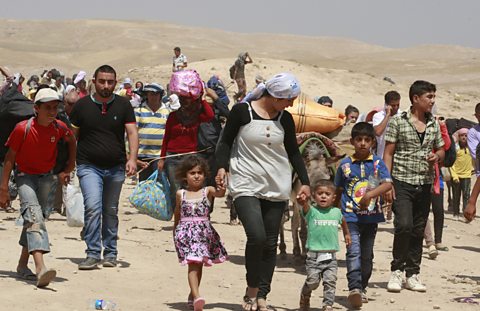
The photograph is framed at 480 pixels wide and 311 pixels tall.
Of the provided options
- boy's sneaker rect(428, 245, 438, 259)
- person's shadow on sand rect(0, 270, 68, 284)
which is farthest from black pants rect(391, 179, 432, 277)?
person's shadow on sand rect(0, 270, 68, 284)

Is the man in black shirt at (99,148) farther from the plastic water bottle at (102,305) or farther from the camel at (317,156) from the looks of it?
the camel at (317,156)

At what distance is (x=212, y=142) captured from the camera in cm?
1184

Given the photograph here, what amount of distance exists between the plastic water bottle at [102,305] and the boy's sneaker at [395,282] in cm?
299

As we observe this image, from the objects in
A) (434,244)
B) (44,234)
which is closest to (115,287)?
(44,234)

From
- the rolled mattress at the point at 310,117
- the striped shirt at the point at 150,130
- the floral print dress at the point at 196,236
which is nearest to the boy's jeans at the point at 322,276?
the floral print dress at the point at 196,236

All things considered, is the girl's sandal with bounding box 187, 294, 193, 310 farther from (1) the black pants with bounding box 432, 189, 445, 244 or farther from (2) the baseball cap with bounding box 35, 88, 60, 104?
(1) the black pants with bounding box 432, 189, 445, 244

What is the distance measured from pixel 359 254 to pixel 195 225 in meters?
1.60

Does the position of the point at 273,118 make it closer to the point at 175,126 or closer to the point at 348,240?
the point at 348,240

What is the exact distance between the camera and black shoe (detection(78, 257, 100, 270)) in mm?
10453

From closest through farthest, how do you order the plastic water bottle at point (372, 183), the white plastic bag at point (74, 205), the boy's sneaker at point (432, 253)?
the plastic water bottle at point (372, 183), the white plastic bag at point (74, 205), the boy's sneaker at point (432, 253)

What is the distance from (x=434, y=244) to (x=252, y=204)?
5562 mm

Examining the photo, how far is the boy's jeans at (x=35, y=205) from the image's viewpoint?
9.41 m

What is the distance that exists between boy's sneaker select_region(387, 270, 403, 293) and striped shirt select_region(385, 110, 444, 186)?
904 mm

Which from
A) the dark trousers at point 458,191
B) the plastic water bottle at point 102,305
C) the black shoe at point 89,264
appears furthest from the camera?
the dark trousers at point 458,191
